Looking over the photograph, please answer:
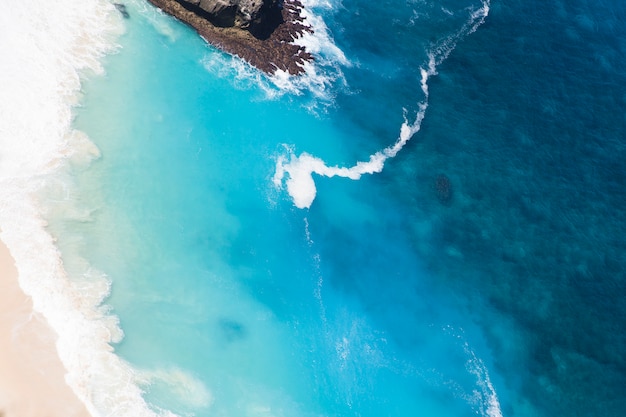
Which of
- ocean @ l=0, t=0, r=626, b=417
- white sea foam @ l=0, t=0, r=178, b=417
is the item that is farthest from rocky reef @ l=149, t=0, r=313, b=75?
white sea foam @ l=0, t=0, r=178, b=417

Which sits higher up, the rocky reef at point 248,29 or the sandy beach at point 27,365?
the rocky reef at point 248,29

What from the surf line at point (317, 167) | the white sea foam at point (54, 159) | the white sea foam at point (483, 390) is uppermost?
the surf line at point (317, 167)

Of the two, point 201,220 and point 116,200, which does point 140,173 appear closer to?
point 116,200

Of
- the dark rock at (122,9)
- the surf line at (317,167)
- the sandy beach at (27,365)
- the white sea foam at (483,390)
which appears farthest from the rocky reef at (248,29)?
the white sea foam at (483,390)

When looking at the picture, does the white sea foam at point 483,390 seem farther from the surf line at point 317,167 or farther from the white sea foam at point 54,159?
the white sea foam at point 54,159

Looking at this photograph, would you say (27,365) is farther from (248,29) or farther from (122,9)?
(248,29)

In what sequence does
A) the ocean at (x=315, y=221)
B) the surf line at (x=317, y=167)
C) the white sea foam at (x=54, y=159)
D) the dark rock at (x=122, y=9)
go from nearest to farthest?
the white sea foam at (x=54, y=159) → the ocean at (x=315, y=221) → the surf line at (x=317, y=167) → the dark rock at (x=122, y=9)

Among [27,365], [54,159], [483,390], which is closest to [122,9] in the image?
[54,159]
